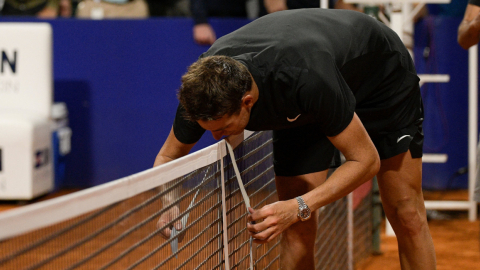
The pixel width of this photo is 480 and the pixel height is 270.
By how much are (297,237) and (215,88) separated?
0.84 m

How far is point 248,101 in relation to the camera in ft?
5.41

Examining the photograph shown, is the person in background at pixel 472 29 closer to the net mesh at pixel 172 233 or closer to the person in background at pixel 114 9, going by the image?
the net mesh at pixel 172 233

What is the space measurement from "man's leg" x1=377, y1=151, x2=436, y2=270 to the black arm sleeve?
766 mm

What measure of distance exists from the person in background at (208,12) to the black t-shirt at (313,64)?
3141mm

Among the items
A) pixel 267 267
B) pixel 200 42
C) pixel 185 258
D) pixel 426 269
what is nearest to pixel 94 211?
pixel 185 258

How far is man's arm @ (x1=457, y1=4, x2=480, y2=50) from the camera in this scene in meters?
2.68

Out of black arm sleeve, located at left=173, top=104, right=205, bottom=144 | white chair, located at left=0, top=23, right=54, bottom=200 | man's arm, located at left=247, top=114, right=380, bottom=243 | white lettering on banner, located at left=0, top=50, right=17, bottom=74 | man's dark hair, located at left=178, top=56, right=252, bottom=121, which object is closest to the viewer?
man's dark hair, located at left=178, top=56, right=252, bottom=121

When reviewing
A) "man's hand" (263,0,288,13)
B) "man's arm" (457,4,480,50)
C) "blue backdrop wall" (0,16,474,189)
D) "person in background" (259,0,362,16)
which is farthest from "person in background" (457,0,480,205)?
"blue backdrop wall" (0,16,474,189)

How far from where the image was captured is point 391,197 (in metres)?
2.20

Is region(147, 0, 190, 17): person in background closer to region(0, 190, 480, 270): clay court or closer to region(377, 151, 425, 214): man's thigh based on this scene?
region(0, 190, 480, 270): clay court

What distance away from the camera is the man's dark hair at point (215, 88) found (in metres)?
1.57

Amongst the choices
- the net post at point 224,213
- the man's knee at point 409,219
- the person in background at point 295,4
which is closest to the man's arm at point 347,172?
the net post at point 224,213

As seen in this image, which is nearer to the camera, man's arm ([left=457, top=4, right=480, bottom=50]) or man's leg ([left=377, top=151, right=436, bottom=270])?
man's leg ([left=377, top=151, right=436, bottom=270])

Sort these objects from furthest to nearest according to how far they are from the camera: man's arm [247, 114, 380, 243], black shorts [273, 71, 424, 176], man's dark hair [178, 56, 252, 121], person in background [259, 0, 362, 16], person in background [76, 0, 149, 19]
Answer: person in background [76, 0, 149, 19] → person in background [259, 0, 362, 16] → black shorts [273, 71, 424, 176] → man's arm [247, 114, 380, 243] → man's dark hair [178, 56, 252, 121]
